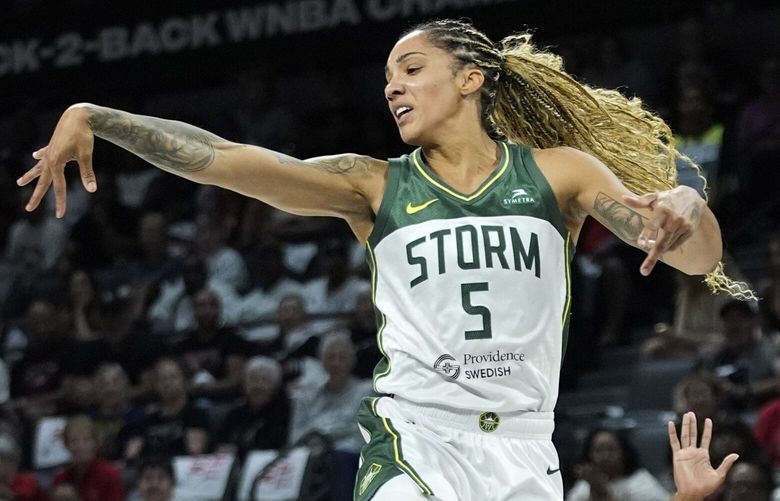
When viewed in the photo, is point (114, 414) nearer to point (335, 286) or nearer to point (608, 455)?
point (335, 286)

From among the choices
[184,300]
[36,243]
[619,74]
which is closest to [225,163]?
[184,300]

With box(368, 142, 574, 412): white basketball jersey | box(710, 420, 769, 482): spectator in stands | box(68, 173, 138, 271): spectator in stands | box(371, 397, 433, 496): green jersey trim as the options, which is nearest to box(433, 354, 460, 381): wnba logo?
box(368, 142, 574, 412): white basketball jersey

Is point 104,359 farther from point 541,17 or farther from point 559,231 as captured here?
point 559,231

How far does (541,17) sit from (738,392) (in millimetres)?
3676

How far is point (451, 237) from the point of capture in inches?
157

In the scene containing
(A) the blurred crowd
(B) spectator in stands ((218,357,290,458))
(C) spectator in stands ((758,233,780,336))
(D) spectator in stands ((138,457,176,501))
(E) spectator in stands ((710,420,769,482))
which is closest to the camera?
(E) spectator in stands ((710,420,769,482))

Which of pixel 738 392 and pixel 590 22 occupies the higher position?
pixel 590 22

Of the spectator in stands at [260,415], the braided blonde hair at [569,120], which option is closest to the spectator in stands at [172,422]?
the spectator in stands at [260,415]

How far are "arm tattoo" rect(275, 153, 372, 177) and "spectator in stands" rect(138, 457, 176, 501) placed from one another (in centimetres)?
441

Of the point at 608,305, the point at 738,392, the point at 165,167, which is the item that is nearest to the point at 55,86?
the point at 608,305

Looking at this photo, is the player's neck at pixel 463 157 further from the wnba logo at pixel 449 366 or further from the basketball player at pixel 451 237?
the wnba logo at pixel 449 366

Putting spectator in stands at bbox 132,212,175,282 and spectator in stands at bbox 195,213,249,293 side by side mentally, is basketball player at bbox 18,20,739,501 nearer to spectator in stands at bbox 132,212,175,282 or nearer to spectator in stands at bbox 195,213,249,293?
spectator in stands at bbox 195,213,249,293

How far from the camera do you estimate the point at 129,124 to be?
3.94 m

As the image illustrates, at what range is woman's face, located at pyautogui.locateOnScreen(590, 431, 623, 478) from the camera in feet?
23.6
